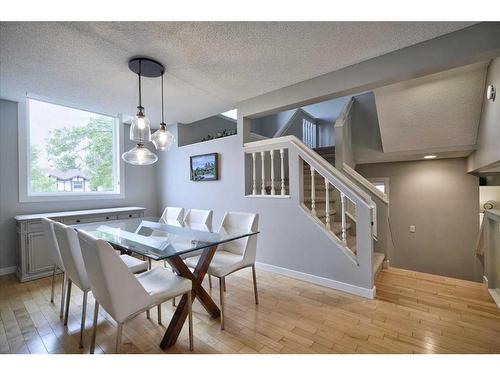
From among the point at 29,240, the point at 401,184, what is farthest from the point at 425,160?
the point at 29,240

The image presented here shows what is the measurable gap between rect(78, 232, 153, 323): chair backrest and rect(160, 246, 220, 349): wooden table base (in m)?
0.34

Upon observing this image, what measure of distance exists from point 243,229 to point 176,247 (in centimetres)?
77

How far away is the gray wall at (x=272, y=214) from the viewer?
100 inches

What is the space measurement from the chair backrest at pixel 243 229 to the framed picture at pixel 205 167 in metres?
1.36

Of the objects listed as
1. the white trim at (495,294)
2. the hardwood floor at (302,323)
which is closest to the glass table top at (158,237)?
the hardwood floor at (302,323)

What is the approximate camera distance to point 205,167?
3.79 m

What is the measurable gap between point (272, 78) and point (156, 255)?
2.22 metres

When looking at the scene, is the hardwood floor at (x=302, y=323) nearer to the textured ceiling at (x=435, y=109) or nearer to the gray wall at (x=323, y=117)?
the textured ceiling at (x=435, y=109)

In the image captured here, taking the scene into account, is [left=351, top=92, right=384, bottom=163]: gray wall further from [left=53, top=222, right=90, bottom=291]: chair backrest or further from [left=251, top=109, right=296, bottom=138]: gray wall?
[left=53, top=222, right=90, bottom=291]: chair backrest

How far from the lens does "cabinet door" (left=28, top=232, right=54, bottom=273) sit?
287cm

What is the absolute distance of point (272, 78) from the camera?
8.59 feet

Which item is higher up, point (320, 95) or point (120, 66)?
point (120, 66)

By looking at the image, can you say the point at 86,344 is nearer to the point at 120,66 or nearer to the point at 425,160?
the point at 120,66

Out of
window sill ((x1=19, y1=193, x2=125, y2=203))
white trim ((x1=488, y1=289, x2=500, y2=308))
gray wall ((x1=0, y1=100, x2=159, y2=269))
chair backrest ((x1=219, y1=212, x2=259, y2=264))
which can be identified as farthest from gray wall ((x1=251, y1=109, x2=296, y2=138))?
white trim ((x1=488, y1=289, x2=500, y2=308))
